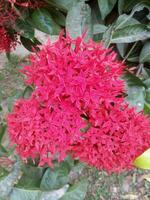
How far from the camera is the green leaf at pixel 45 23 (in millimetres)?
1103

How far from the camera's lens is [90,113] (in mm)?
778

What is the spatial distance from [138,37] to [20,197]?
0.48 m

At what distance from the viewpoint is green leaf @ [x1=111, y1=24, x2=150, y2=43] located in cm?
100

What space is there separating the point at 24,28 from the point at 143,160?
1.64 ft

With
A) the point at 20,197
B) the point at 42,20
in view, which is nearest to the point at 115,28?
the point at 42,20

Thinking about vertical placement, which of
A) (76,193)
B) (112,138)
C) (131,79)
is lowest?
(76,193)

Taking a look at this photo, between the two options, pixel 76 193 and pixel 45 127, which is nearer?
pixel 45 127

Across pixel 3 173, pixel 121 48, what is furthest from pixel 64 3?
pixel 3 173

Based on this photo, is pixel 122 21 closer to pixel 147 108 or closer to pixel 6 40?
pixel 147 108

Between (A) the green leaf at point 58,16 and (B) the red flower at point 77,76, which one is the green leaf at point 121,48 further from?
(B) the red flower at point 77,76

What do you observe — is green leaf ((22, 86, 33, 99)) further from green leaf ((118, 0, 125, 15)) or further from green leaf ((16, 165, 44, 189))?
green leaf ((118, 0, 125, 15))

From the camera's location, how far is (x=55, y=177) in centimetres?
101

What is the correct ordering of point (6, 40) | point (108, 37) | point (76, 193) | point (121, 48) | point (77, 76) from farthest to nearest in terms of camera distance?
1. point (6, 40)
2. point (121, 48)
3. point (76, 193)
4. point (108, 37)
5. point (77, 76)

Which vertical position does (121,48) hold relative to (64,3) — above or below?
below
